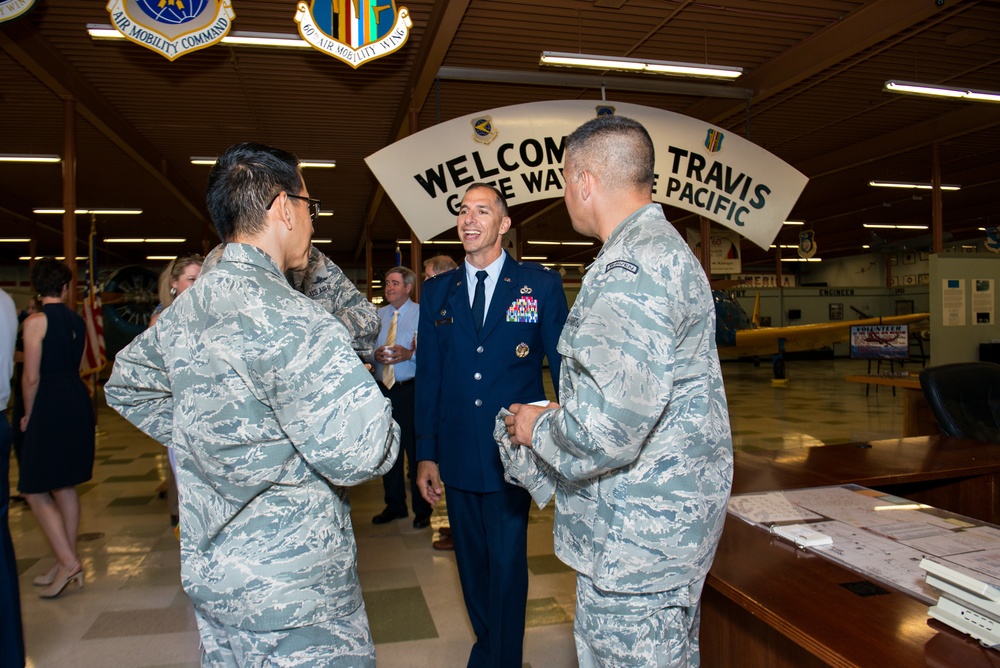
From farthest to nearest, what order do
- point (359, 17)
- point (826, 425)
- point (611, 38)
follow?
1. point (826, 425)
2. point (611, 38)
3. point (359, 17)

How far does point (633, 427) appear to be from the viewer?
3.73ft

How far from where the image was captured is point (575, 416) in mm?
1164

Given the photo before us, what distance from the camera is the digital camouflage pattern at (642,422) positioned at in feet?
3.75

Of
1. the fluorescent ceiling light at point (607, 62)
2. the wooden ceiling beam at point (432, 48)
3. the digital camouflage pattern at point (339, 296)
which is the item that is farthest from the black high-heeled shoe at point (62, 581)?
the fluorescent ceiling light at point (607, 62)

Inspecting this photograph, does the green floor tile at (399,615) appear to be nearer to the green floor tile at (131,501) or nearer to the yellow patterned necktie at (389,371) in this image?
the yellow patterned necktie at (389,371)

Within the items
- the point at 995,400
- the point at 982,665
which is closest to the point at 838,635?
the point at 982,665

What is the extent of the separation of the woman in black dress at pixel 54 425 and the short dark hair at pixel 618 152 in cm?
318

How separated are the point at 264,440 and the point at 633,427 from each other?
0.64 metres

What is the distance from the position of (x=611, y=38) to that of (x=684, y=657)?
7238 mm

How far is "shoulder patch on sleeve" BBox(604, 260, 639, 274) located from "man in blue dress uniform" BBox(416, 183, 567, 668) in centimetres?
97

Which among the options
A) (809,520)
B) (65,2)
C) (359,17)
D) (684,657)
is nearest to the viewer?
(684,657)

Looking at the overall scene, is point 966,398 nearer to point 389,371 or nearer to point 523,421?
point 523,421

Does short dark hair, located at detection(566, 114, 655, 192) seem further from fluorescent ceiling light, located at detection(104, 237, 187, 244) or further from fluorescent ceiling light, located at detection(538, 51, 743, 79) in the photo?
fluorescent ceiling light, located at detection(104, 237, 187, 244)

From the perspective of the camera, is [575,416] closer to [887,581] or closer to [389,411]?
[389,411]
